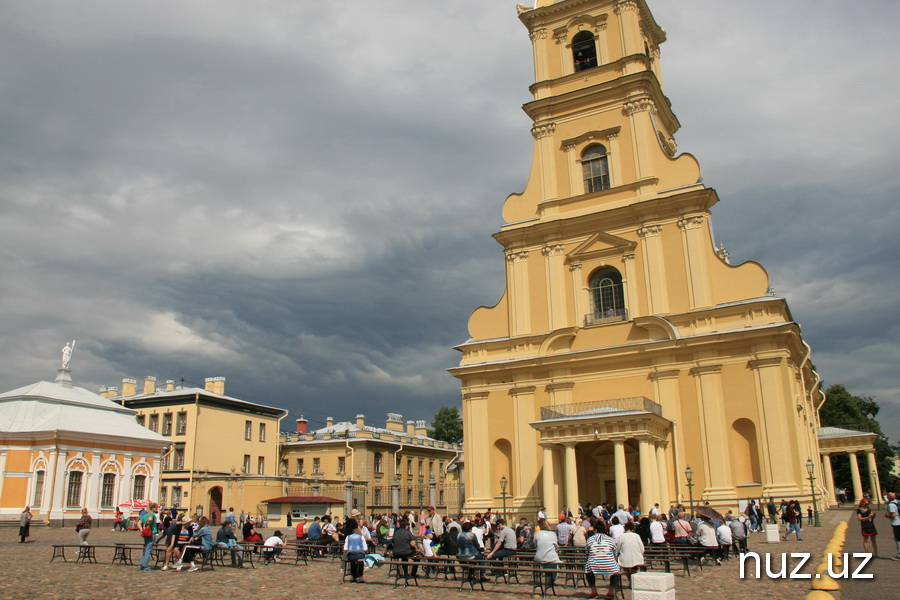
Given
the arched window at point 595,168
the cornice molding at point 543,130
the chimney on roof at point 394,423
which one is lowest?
the chimney on roof at point 394,423

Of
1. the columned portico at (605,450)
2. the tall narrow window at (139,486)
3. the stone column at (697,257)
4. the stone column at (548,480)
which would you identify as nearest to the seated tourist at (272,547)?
the columned portico at (605,450)

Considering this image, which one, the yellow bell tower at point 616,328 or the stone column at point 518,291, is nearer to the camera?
the yellow bell tower at point 616,328

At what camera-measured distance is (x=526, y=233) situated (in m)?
36.3

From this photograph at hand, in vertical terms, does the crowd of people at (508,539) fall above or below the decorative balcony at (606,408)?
below

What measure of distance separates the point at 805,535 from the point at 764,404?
7095 millimetres

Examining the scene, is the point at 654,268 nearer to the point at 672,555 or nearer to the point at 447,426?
the point at 672,555

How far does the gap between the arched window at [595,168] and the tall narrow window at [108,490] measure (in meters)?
29.0

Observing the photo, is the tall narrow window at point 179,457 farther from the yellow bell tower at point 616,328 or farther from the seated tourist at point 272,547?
the seated tourist at point 272,547

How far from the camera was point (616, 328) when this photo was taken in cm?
3306

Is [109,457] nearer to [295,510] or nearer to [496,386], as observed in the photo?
[295,510]

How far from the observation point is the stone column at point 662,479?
93.9 feet

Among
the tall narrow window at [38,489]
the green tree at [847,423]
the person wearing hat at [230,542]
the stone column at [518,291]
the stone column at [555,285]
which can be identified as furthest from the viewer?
the green tree at [847,423]

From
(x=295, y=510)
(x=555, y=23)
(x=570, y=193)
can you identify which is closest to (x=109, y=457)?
(x=295, y=510)

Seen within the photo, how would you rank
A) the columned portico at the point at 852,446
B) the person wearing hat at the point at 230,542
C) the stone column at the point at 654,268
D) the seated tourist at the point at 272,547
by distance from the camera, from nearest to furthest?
the person wearing hat at the point at 230,542 → the seated tourist at the point at 272,547 → the stone column at the point at 654,268 → the columned portico at the point at 852,446
